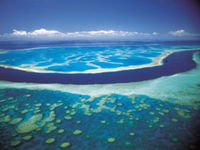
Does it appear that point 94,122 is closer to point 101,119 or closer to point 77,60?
point 101,119

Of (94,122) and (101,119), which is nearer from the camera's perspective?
(94,122)

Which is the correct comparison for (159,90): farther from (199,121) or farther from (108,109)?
(108,109)

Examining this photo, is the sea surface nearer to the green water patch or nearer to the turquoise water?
the green water patch

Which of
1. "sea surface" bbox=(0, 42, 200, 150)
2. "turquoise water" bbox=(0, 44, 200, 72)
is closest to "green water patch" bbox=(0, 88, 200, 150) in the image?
"sea surface" bbox=(0, 42, 200, 150)

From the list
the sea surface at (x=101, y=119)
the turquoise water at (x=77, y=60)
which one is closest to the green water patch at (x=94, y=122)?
the sea surface at (x=101, y=119)

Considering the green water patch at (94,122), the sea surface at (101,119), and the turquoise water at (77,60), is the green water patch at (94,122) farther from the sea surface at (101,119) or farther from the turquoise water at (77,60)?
the turquoise water at (77,60)

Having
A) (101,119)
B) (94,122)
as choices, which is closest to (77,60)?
(101,119)

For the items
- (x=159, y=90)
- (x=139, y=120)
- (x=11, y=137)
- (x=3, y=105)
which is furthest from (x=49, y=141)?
(x=159, y=90)

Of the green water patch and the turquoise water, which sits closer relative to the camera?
the green water patch
